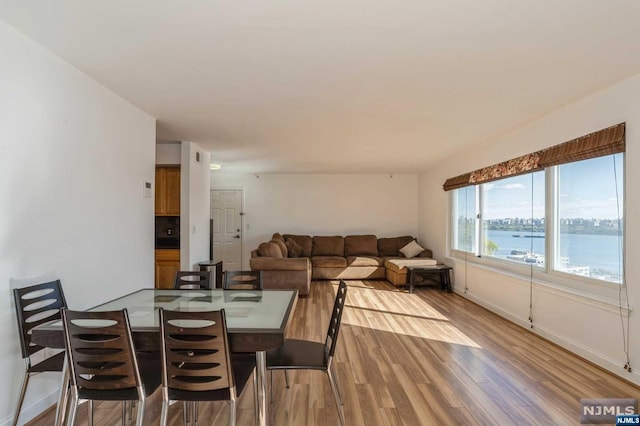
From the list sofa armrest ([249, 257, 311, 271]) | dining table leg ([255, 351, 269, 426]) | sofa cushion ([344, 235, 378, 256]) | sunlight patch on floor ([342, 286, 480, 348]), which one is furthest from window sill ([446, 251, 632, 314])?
sofa cushion ([344, 235, 378, 256])

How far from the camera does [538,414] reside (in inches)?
91.8

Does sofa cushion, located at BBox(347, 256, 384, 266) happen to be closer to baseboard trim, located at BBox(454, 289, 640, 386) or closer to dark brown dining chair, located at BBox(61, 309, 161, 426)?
baseboard trim, located at BBox(454, 289, 640, 386)

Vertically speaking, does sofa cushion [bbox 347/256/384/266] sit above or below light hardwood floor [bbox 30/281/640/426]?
above

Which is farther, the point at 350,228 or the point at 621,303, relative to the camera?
the point at 350,228

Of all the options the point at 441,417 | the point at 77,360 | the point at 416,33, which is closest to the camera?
the point at 77,360

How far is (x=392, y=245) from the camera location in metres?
8.23

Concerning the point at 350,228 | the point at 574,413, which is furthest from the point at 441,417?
the point at 350,228

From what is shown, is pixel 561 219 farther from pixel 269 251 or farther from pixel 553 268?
pixel 269 251

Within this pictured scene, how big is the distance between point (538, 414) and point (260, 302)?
2.00 metres

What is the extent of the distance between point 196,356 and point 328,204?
705cm

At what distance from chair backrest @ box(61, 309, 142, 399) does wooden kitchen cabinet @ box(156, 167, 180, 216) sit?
3777mm

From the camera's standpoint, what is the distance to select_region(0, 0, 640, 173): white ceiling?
6.22 ft

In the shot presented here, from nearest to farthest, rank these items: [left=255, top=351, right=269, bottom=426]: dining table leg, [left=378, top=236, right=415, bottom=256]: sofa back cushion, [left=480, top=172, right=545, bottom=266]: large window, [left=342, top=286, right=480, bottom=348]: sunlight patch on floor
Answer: [left=255, top=351, right=269, bottom=426]: dining table leg, [left=342, top=286, right=480, bottom=348]: sunlight patch on floor, [left=480, top=172, right=545, bottom=266]: large window, [left=378, top=236, right=415, bottom=256]: sofa back cushion

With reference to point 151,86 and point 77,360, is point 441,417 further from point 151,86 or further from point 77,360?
point 151,86
